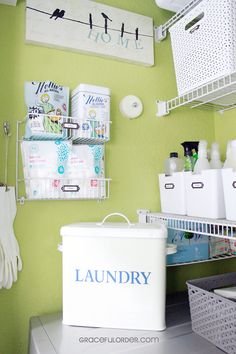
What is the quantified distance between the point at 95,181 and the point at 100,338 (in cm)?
58

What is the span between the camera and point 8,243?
3.61 feet

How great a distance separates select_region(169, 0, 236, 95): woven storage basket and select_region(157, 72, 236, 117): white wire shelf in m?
0.07

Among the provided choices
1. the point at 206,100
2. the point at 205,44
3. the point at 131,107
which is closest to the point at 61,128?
the point at 131,107

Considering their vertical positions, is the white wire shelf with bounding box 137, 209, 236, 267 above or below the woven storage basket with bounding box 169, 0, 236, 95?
below

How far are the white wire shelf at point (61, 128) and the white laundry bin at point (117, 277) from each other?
0.38 metres

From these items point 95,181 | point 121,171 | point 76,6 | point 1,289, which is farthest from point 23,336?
point 76,6

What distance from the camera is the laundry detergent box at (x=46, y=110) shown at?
3.60ft

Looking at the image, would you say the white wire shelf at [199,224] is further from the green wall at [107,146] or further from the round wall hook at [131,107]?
the round wall hook at [131,107]

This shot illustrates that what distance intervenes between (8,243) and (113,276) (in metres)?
0.42

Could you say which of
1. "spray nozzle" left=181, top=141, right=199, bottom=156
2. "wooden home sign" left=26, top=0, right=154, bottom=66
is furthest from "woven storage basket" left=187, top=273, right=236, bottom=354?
"wooden home sign" left=26, top=0, right=154, bottom=66

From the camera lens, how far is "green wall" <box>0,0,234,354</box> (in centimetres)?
117

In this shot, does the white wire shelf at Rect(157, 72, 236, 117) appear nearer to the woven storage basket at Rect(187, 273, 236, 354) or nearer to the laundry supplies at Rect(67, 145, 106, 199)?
the laundry supplies at Rect(67, 145, 106, 199)

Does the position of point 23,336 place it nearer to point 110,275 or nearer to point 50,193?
point 110,275

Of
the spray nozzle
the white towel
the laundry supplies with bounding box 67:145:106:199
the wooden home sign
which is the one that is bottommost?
the white towel
